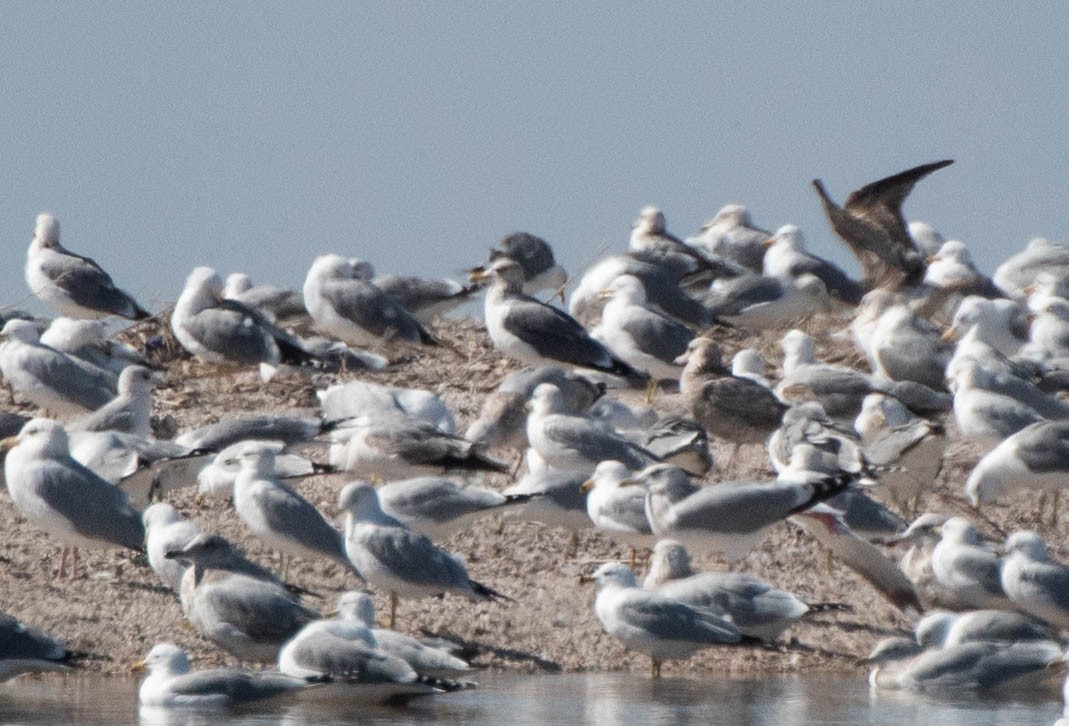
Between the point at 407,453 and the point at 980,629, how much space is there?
12.1 feet

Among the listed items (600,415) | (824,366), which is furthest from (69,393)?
(824,366)

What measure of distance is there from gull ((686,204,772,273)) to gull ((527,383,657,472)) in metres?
7.76

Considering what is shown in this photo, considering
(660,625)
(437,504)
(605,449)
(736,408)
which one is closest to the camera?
(660,625)

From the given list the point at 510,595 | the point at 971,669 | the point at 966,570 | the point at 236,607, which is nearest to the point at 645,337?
the point at 510,595

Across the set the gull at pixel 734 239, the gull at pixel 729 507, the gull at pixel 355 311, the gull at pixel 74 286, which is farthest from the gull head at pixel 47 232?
the gull at pixel 729 507

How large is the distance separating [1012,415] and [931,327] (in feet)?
9.57

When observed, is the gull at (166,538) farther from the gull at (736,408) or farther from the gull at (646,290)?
the gull at (646,290)

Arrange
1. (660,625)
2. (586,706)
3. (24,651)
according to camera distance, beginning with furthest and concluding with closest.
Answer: (660,625), (24,651), (586,706)

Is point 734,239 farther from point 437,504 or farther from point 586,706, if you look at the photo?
point 586,706

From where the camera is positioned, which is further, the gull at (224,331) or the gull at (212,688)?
the gull at (224,331)

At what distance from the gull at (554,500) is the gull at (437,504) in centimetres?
30

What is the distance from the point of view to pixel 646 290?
58.5 feet

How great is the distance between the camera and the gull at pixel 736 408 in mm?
14125

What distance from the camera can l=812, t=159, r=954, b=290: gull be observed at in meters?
18.5
